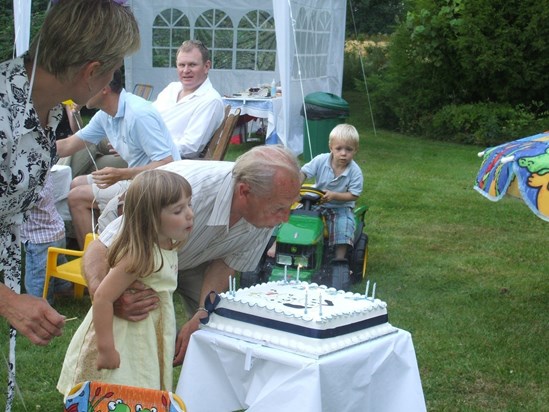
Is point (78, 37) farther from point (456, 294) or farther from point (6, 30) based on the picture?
point (456, 294)

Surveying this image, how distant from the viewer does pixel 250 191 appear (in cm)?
307

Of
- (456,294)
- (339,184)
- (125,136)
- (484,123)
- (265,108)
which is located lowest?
(456,294)

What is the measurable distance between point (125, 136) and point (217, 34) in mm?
9481

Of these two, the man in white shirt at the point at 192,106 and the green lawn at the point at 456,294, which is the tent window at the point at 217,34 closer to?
the green lawn at the point at 456,294

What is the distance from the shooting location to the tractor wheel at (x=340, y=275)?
5973 mm

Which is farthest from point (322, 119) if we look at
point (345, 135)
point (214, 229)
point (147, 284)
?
point (147, 284)

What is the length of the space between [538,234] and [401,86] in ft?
27.1

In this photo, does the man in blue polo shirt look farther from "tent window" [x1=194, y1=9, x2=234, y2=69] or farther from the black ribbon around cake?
"tent window" [x1=194, y1=9, x2=234, y2=69]

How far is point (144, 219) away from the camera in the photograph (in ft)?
9.53

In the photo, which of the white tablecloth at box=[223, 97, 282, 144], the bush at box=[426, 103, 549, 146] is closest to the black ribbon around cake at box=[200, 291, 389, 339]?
the white tablecloth at box=[223, 97, 282, 144]

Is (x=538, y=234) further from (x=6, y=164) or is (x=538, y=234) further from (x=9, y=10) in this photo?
(x=6, y=164)

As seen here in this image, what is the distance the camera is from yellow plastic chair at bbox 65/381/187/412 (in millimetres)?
2639

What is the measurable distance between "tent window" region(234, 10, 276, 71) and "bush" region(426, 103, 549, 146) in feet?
10.2

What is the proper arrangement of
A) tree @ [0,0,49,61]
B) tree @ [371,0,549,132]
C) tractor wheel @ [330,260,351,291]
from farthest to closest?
tree @ [371,0,549,132] → tractor wheel @ [330,260,351,291] → tree @ [0,0,49,61]
